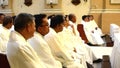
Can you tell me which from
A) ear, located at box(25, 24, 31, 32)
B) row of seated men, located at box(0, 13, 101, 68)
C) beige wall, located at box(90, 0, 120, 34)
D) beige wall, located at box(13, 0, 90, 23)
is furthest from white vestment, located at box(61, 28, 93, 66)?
beige wall, located at box(13, 0, 90, 23)

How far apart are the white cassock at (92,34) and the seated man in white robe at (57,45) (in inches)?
235

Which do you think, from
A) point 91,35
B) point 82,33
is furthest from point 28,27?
point 91,35

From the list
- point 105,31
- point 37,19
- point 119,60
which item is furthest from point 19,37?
point 105,31

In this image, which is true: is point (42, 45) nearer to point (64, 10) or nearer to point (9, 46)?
point (9, 46)

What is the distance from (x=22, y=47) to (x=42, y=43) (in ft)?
2.48

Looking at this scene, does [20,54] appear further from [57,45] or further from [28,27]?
[57,45]

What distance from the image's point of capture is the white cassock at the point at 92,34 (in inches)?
404

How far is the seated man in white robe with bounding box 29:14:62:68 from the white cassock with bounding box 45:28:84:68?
0.46 metres

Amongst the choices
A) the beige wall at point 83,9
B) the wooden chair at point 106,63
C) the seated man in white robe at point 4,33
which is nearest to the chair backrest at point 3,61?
the seated man in white robe at point 4,33

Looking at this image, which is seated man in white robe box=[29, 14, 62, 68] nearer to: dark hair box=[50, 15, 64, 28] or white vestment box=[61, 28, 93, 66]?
dark hair box=[50, 15, 64, 28]

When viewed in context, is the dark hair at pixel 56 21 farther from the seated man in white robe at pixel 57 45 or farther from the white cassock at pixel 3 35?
the white cassock at pixel 3 35

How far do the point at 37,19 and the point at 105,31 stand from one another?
921 cm

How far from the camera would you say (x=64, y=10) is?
41.7ft

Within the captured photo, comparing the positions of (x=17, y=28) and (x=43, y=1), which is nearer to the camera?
(x=17, y=28)
